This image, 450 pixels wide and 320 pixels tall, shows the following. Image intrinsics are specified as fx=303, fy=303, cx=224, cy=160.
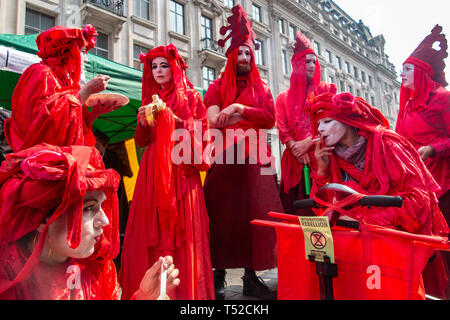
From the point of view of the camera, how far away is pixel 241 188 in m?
2.56

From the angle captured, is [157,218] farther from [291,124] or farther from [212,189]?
[291,124]

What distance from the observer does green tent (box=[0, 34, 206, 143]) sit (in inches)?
133

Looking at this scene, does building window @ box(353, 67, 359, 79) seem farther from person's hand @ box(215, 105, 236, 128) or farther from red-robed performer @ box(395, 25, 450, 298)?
person's hand @ box(215, 105, 236, 128)

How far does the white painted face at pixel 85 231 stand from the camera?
1107 mm

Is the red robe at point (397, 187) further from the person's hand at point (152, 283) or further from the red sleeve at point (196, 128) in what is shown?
the red sleeve at point (196, 128)

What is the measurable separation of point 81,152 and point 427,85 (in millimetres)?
2916

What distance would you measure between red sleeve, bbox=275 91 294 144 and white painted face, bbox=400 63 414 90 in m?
1.10

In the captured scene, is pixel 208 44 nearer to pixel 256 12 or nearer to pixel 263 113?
pixel 256 12

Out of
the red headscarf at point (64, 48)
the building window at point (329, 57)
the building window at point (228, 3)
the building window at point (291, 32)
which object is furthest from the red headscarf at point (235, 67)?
the building window at point (329, 57)

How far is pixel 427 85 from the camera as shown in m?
2.73

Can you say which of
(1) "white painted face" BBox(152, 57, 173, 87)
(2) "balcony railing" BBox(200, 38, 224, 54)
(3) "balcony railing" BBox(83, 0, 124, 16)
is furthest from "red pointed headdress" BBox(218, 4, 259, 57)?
(2) "balcony railing" BBox(200, 38, 224, 54)

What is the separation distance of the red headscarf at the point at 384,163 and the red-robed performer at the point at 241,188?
784 millimetres

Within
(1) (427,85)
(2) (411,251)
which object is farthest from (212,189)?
(1) (427,85)

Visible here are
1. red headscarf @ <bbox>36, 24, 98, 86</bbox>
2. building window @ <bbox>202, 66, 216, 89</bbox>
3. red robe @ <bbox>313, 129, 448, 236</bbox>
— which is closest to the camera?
red robe @ <bbox>313, 129, 448, 236</bbox>
